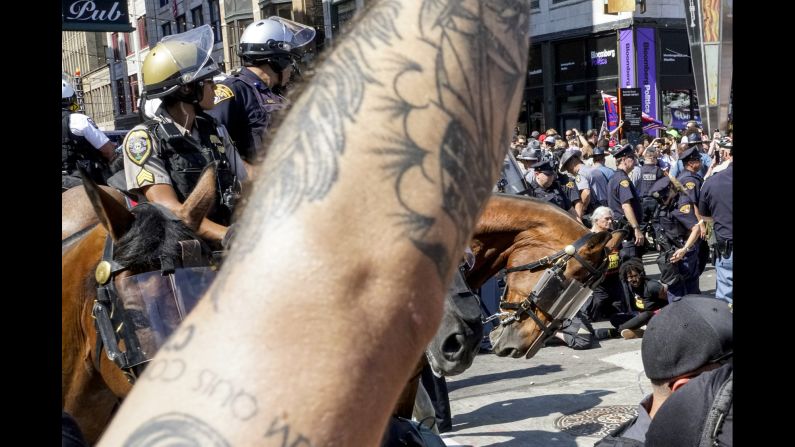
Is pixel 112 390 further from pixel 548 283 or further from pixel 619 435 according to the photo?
pixel 548 283

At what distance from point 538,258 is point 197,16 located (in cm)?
4420

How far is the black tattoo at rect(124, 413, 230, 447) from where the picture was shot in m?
0.79

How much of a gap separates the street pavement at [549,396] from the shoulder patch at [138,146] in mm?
2912

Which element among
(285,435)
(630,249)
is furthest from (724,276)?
(285,435)

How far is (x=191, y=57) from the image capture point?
4.59 m

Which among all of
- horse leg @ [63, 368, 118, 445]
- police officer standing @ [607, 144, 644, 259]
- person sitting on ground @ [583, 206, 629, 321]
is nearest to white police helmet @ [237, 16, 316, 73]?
horse leg @ [63, 368, 118, 445]

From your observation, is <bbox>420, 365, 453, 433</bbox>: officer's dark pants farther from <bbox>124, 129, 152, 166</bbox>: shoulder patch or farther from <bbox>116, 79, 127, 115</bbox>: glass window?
<bbox>116, 79, 127, 115</bbox>: glass window

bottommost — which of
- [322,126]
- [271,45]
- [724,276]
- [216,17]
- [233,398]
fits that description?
[724,276]

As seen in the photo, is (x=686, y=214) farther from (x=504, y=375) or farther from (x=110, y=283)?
(x=110, y=283)

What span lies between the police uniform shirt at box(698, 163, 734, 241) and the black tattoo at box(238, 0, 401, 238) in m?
8.86

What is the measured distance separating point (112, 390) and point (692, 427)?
84.7 inches

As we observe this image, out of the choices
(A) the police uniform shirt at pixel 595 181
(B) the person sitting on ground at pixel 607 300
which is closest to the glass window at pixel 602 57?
(A) the police uniform shirt at pixel 595 181

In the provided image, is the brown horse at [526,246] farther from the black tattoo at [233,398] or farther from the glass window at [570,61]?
the glass window at [570,61]
